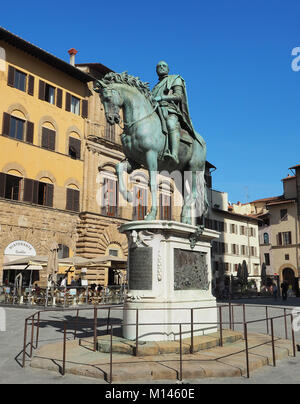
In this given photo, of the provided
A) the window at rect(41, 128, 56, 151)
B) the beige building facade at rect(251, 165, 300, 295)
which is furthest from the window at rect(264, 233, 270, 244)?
the window at rect(41, 128, 56, 151)

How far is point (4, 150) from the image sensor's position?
965 inches

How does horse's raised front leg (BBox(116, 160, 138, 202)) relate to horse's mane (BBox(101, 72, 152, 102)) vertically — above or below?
below

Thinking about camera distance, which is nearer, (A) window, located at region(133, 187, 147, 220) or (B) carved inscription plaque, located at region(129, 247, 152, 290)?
(B) carved inscription plaque, located at region(129, 247, 152, 290)

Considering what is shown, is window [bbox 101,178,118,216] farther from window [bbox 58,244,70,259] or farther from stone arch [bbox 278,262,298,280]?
stone arch [bbox 278,262,298,280]

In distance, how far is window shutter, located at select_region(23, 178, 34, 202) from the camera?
25.4m

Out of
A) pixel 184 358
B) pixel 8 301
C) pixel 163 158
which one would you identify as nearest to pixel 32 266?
pixel 8 301

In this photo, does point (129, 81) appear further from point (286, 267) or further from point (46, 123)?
point (286, 267)

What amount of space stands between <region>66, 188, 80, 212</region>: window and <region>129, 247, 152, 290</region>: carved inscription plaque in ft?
68.7

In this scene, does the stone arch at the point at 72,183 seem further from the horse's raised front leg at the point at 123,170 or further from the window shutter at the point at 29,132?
the horse's raised front leg at the point at 123,170

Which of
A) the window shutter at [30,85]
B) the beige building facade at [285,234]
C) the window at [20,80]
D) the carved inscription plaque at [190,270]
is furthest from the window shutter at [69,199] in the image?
the beige building facade at [285,234]

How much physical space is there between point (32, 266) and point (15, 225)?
3.57m

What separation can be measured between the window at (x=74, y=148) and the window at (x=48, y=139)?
148 cm

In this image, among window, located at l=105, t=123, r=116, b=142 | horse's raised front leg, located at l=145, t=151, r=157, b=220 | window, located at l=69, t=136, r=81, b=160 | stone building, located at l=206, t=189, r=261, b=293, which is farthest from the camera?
stone building, located at l=206, t=189, r=261, b=293

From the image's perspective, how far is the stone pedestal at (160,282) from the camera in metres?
7.53
